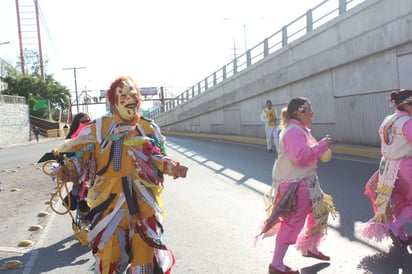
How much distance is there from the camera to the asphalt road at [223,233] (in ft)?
15.2

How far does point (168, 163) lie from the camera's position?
11.9ft

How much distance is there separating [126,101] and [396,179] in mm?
2799

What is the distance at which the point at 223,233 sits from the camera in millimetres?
6000

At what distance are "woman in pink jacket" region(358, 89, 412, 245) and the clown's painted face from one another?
261 cm

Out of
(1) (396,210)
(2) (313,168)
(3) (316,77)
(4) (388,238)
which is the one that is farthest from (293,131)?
(3) (316,77)

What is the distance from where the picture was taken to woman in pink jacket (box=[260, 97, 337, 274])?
4188 millimetres

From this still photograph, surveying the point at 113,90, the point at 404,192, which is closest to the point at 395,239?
the point at 404,192

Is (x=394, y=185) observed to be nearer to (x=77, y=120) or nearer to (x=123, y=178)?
(x=123, y=178)

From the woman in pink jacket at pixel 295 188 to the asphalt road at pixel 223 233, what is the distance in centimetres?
40

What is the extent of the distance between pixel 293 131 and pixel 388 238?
6.04 feet

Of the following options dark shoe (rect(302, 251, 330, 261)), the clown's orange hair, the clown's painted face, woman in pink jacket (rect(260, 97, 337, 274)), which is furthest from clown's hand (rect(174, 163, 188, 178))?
dark shoe (rect(302, 251, 330, 261))

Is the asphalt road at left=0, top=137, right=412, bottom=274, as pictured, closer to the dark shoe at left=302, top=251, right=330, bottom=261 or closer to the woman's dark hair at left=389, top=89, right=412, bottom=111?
the dark shoe at left=302, top=251, right=330, bottom=261

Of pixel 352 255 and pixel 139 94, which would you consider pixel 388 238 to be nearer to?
pixel 352 255

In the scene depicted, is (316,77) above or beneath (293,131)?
above
